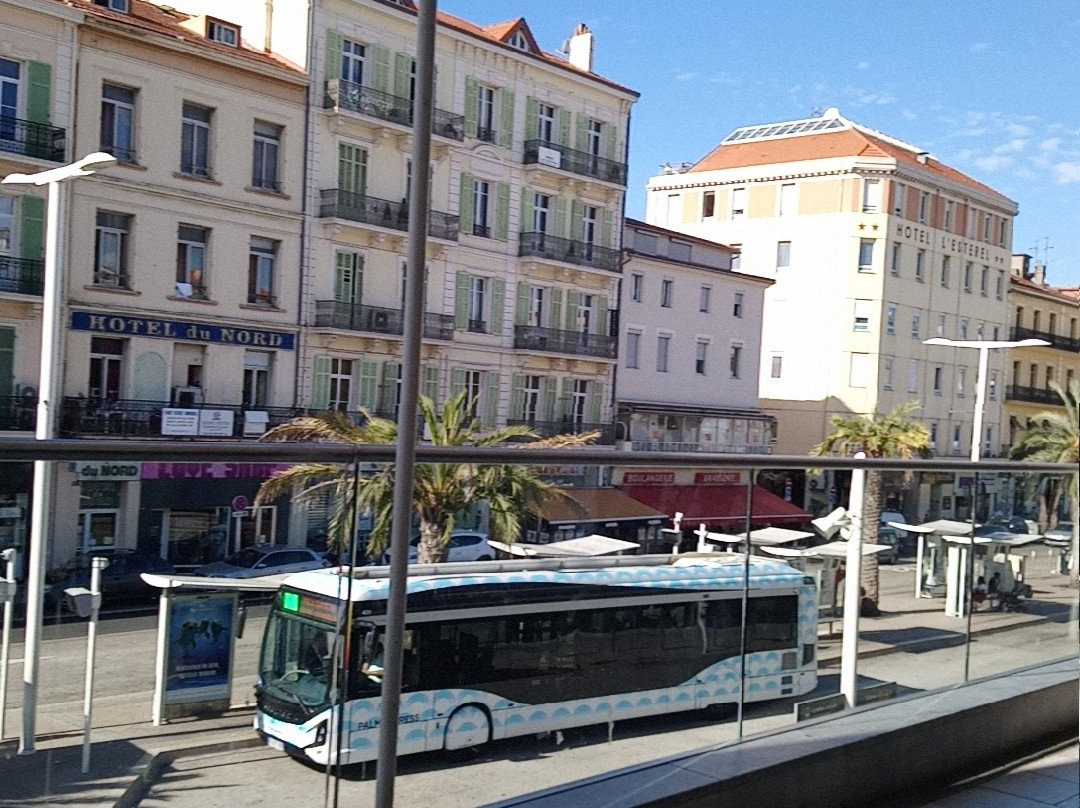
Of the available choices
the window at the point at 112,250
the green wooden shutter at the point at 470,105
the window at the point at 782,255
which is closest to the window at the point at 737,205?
the window at the point at 782,255

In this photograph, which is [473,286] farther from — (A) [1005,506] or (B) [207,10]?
(A) [1005,506]

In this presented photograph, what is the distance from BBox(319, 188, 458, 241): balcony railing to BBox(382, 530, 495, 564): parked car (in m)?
27.8

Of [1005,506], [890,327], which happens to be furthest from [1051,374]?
[1005,506]

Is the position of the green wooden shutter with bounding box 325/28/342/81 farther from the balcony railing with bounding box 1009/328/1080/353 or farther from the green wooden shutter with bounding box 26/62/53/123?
the balcony railing with bounding box 1009/328/1080/353

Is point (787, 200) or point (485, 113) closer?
point (485, 113)

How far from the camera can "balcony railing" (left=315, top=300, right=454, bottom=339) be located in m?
30.5

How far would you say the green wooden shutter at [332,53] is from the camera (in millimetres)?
29906

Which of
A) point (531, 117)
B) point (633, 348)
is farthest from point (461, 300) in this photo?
point (633, 348)

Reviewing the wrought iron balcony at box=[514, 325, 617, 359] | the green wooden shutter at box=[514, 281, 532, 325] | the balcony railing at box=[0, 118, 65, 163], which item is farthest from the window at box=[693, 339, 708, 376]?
the balcony railing at box=[0, 118, 65, 163]

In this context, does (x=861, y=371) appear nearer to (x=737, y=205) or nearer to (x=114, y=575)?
(x=737, y=205)

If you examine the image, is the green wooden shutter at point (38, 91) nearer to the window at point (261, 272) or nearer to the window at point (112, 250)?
the window at point (112, 250)

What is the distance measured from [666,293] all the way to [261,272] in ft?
45.8

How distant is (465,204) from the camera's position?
1309 inches

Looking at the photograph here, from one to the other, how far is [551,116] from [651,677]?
34.1 meters
